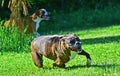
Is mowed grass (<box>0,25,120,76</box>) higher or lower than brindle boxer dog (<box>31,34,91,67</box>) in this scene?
lower

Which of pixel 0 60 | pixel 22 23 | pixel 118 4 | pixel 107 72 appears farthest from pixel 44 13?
pixel 118 4

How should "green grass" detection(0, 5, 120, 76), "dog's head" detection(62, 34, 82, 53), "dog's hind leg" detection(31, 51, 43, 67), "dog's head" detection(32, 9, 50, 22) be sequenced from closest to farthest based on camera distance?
"dog's head" detection(62, 34, 82, 53)
"green grass" detection(0, 5, 120, 76)
"dog's hind leg" detection(31, 51, 43, 67)
"dog's head" detection(32, 9, 50, 22)

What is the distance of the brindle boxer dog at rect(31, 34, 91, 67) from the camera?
10509mm

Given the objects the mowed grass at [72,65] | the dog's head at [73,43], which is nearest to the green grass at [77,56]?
the mowed grass at [72,65]

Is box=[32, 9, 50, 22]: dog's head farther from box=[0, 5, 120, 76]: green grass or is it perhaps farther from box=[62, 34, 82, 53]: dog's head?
box=[62, 34, 82, 53]: dog's head

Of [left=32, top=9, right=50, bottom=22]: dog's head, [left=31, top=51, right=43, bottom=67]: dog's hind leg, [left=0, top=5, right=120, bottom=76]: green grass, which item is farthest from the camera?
[left=32, top=9, right=50, bottom=22]: dog's head

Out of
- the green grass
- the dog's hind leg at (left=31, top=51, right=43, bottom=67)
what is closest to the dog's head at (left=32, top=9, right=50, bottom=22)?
the green grass

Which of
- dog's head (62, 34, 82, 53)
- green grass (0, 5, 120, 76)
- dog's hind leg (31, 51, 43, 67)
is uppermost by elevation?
dog's head (62, 34, 82, 53)

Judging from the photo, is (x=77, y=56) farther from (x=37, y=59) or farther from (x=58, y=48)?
(x=58, y=48)

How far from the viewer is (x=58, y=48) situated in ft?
35.8

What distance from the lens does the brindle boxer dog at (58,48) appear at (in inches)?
414

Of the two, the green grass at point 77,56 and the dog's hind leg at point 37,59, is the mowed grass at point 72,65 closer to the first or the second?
the green grass at point 77,56

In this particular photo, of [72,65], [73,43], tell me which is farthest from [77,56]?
[73,43]

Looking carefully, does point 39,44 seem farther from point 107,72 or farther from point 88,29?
point 88,29
